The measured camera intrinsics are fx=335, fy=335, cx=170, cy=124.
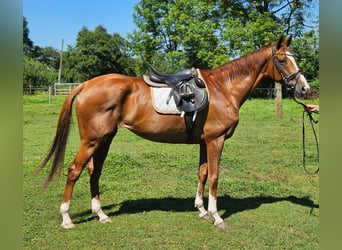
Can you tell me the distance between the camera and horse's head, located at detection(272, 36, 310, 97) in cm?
438

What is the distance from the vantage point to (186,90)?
4336mm

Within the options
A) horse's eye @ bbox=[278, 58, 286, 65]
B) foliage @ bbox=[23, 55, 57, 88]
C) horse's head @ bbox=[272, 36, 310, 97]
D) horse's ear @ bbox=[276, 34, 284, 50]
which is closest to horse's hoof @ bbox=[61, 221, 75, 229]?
horse's head @ bbox=[272, 36, 310, 97]

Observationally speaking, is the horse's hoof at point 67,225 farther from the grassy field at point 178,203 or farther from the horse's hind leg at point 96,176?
the horse's hind leg at point 96,176

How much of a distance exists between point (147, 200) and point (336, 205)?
4.53 meters

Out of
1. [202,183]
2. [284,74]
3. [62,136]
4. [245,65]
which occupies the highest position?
[245,65]

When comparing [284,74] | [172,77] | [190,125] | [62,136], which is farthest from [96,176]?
[284,74]

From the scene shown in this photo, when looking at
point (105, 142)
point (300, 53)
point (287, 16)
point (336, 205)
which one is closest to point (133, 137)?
point (105, 142)

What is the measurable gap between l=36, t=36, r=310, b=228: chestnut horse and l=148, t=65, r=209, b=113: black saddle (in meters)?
0.16

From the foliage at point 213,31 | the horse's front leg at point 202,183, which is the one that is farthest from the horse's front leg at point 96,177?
the foliage at point 213,31

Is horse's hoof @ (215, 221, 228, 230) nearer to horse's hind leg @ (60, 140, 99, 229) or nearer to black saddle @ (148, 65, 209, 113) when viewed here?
black saddle @ (148, 65, 209, 113)

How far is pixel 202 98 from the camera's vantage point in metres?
4.34

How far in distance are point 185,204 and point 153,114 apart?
1.63 metres

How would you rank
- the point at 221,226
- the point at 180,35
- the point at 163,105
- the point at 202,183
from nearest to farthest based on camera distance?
1. the point at 221,226
2. the point at 163,105
3. the point at 202,183
4. the point at 180,35

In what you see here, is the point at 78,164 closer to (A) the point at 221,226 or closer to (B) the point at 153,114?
(B) the point at 153,114
